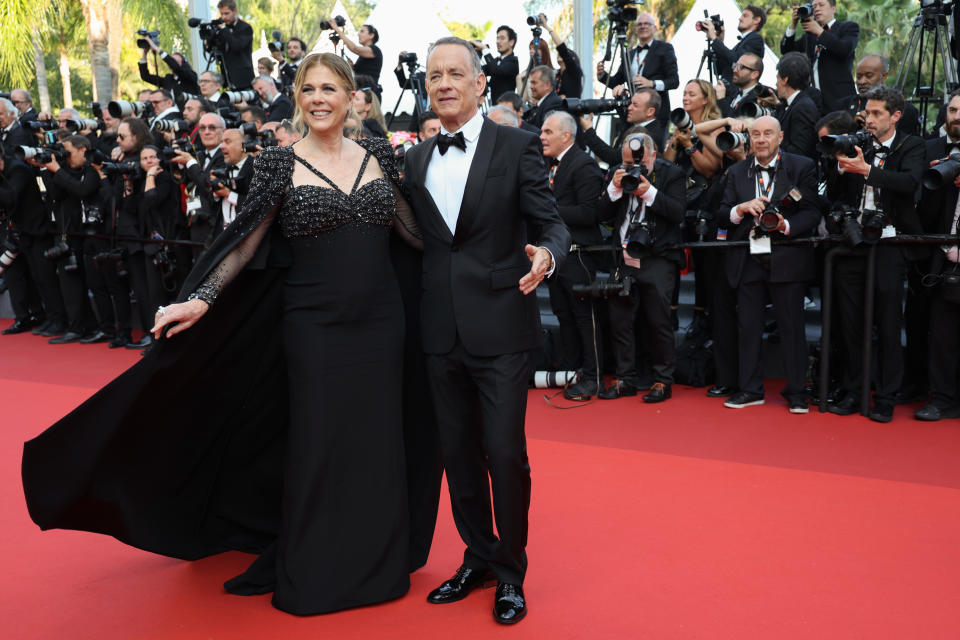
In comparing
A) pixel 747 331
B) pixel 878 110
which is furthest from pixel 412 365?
pixel 878 110

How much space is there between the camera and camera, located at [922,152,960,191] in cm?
465

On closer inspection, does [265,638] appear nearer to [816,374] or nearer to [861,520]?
[861,520]

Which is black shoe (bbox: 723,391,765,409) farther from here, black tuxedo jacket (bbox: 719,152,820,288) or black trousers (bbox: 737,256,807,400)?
black tuxedo jacket (bbox: 719,152,820,288)

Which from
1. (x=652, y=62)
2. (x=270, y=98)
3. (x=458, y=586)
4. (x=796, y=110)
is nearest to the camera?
(x=458, y=586)

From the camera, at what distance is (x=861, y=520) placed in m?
3.66

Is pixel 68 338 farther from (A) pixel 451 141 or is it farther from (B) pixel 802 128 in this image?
(A) pixel 451 141

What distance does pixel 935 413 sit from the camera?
519 centimetres

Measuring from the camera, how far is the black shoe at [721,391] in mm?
5895

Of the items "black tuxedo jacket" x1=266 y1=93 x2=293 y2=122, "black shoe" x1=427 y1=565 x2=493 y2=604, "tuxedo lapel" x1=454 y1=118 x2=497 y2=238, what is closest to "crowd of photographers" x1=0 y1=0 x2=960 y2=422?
"black tuxedo jacket" x1=266 y1=93 x2=293 y2=122

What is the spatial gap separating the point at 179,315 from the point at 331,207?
1.89 ft

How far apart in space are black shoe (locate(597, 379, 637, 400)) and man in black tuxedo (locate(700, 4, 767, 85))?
312 centimetres

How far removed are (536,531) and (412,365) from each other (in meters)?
0.92

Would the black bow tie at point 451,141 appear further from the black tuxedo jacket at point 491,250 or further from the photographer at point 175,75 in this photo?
the photographer at point 175,75

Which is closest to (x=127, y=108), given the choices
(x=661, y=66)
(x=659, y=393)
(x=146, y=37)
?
(x=146, y=37)
